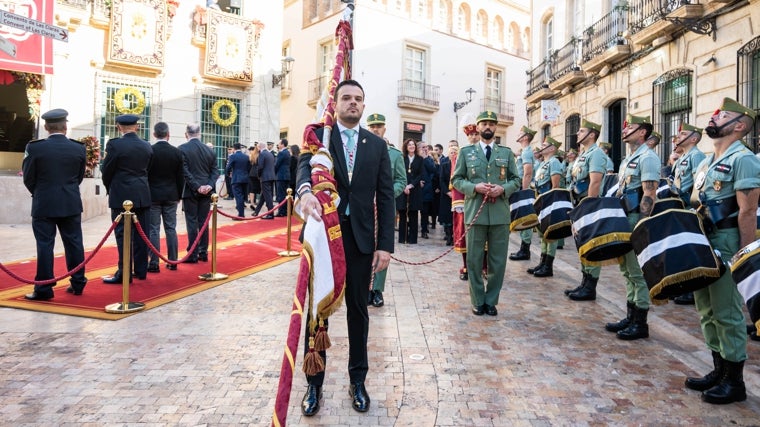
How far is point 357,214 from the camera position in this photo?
3.41 meters

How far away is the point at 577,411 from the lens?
345 centimetres

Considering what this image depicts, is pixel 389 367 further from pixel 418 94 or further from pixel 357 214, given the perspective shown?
pixel 418 94

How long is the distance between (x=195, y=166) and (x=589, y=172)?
560 cm

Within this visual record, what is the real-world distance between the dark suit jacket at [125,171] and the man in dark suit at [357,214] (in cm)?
416

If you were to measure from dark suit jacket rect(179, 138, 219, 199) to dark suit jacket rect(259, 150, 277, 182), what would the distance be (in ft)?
20.3

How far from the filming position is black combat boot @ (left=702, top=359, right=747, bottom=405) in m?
3.63

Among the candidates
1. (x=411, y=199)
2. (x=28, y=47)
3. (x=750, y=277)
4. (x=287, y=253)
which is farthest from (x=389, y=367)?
(x=28, y=47)

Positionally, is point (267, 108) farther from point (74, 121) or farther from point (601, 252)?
point (601, 252)

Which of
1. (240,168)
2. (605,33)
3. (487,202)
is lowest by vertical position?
(487,202)

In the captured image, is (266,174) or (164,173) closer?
(164,173)

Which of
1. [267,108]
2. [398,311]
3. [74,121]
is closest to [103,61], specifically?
[74,121]

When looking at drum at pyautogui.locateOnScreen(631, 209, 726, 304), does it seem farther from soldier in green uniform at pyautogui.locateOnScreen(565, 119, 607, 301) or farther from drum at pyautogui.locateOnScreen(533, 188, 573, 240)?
drum at pyautogui.locateOnScreen(533, 188, 573, 240)

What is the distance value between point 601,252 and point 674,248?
1.24 metres

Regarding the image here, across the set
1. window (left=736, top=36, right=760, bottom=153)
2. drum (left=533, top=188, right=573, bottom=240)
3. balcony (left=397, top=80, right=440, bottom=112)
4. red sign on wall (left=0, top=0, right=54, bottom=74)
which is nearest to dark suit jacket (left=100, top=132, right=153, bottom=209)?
drum (left=533, top=188, right=573, bottom=240)
